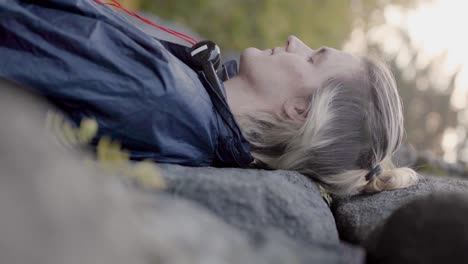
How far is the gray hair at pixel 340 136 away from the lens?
6.51ft

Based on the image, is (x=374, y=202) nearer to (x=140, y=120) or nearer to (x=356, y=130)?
(x=356, y=130)

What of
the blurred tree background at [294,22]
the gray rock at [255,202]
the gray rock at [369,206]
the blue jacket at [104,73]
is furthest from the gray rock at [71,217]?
the blurred tree background at [294,22]

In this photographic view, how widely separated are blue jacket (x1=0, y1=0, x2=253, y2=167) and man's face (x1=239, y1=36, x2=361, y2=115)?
1.36 feet

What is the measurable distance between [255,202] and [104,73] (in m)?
0.55

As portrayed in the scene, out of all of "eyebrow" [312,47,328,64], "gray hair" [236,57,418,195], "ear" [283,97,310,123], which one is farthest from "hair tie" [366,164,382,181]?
"eyebrow" [312,47,328,64]

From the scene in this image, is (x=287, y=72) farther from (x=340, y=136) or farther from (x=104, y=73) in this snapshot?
(x=104, y=73)

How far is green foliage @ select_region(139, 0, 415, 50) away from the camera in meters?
6.50

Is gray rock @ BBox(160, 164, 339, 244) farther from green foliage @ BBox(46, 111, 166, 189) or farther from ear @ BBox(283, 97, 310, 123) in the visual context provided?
ear @ BBox(283, 97, 310, 123)

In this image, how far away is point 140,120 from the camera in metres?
1.58

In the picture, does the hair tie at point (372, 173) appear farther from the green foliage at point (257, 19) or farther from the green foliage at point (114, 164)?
the green foliage at point (257, 19)

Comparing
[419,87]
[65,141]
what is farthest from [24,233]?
[419,87]

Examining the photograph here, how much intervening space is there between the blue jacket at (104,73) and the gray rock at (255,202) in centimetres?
17

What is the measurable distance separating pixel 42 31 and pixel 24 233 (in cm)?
96

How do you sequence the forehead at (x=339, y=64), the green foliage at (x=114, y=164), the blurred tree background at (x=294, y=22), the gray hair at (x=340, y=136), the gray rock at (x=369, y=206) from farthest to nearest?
the blurred tree background at (x=294, y=22) → the forehead at (x=339, y=64) → the gray hair at (x=340, y=136) → the gray rock at (x=369, y=206) → the green foliage at (x=114, y=164)
